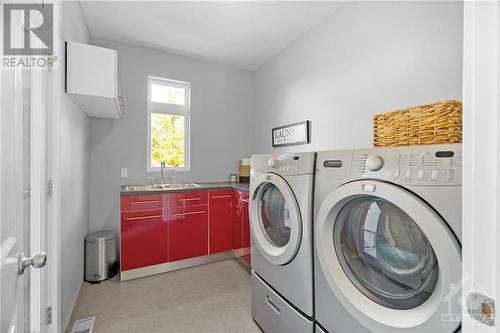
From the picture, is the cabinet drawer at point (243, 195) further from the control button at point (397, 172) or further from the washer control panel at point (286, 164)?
the control button at point (397, 172)

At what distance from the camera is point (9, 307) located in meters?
0.73

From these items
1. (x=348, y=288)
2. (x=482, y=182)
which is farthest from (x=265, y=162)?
(x=482, y=182)

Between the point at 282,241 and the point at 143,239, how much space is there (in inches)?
65.5

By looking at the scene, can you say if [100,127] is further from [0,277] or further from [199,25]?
[0,277]

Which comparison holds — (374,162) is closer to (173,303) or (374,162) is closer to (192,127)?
(173,303)

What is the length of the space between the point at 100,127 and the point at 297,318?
2.88 m

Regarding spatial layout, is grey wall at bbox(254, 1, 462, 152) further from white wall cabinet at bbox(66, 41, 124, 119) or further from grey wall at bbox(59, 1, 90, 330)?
grey wall at bbox(59, 1, 90, 330)

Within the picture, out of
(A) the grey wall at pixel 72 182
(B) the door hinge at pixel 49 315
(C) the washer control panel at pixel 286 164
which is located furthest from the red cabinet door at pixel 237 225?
(B) the door hinge at pixel 49 315

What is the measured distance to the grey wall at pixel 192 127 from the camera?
279cm

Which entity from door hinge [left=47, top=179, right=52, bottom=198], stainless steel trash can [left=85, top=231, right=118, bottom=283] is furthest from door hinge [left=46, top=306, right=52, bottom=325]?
stainless steel trash can [left=85, top=231, right=118, bottom=283]

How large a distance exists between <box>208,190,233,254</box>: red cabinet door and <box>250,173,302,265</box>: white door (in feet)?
3.82

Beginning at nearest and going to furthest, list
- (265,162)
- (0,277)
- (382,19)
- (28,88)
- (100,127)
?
(0,277) < (28,88) < (265,162) < (382,19) < (100,127)

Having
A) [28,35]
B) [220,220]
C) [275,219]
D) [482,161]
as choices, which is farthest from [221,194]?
[482,161]

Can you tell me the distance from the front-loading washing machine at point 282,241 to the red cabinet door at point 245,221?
0.86 m
